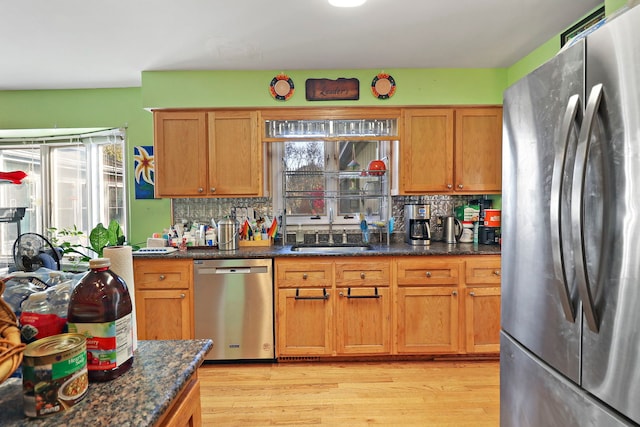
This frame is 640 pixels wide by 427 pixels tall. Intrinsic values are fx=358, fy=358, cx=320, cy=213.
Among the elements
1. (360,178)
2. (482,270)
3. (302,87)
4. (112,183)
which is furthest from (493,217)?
(112,183)

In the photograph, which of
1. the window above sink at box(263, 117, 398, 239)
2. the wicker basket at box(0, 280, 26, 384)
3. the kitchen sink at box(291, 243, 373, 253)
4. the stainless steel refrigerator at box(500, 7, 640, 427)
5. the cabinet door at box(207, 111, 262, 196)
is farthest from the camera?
the window above sink at box(263, 117, 398, 239)

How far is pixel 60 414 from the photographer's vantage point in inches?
27.7

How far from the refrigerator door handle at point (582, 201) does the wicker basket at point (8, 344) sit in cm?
132

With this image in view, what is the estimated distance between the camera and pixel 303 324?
2.84 meters

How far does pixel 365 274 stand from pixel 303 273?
1.61 ft

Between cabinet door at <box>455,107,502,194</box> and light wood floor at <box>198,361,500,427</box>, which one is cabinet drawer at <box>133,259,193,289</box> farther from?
cabinet door at <box>455,107,502,194</box>

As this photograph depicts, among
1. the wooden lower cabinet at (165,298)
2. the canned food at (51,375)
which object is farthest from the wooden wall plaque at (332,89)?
the canned food at (51,375)

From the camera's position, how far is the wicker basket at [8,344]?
63 centimetres

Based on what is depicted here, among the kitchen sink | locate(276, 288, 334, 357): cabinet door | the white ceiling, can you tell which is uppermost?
the white ceiling

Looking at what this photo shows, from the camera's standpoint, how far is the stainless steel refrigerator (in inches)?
35.3

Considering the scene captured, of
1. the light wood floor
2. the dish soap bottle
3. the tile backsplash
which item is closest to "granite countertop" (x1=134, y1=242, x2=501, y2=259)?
the tile backsplash

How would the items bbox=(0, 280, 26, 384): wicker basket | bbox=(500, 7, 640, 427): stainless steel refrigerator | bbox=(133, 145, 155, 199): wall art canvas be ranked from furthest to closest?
bbox=(133, 145, 155, 199): wall art canvas → bbox=(500, 7, 640, 427): stainless steel refrigerator → bbox=(0, 280, 26, 384): wicker basket

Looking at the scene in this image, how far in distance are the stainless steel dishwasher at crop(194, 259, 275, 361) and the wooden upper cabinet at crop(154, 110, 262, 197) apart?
2.23 feet

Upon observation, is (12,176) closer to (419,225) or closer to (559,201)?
(559,201)
